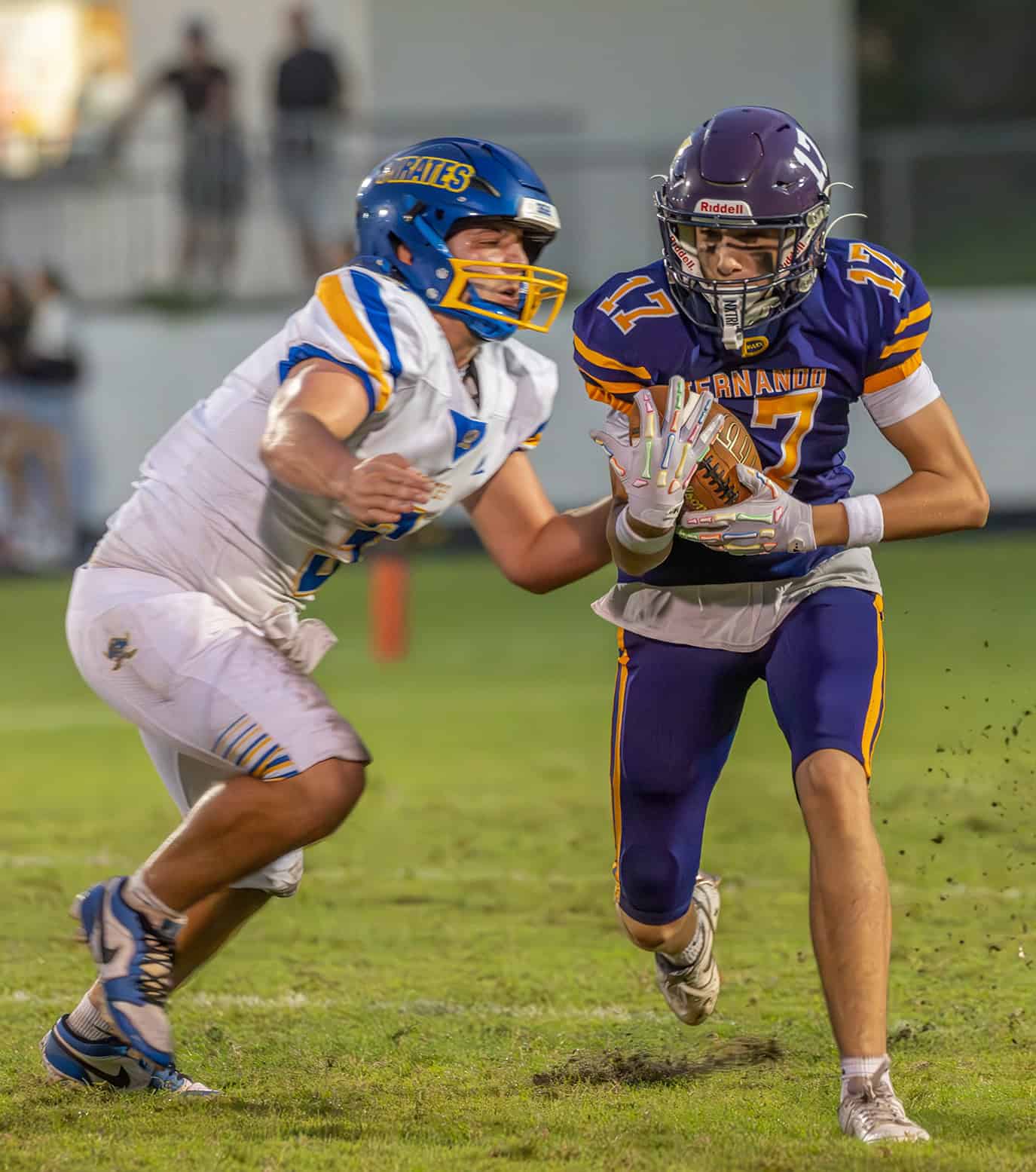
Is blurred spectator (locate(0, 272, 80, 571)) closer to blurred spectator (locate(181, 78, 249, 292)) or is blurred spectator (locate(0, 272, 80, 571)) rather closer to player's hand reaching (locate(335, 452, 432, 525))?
blurred spectator (locate(181, 78, 249, 292))

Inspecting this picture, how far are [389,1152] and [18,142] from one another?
564 inches

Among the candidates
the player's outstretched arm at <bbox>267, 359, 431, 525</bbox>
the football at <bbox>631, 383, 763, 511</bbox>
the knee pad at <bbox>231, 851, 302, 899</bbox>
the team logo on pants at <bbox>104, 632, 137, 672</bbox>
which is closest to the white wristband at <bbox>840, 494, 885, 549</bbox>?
the football at <bbox>631, 383, 763, 511</bbox>

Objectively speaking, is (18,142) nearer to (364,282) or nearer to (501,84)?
(501,84)

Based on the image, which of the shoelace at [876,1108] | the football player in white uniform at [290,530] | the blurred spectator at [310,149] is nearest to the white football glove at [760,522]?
the football player in white uniform at [290,530]

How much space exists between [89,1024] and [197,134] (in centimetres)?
1315

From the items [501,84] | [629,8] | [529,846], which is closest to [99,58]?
[501,84]

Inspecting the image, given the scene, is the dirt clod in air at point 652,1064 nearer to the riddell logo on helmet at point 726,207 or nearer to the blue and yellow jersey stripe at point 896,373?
the blue and yellow jersey stripe at point 896,373

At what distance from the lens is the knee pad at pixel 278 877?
161 inches

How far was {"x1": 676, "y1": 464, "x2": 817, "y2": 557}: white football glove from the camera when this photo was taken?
3953 millimetres

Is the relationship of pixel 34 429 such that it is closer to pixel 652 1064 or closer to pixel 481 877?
pixel 481 877

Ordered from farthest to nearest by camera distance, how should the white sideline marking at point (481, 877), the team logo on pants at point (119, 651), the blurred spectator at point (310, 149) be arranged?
the blurred spectator at point (310, 149) < the white sideline marking at point (481, 877) < the team logo on pants at point (119, 651)

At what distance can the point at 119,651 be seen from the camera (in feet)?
13.0

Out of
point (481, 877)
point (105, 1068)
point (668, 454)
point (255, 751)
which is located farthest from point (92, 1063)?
point (481, 877)

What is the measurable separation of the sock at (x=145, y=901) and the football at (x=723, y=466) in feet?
4.26
